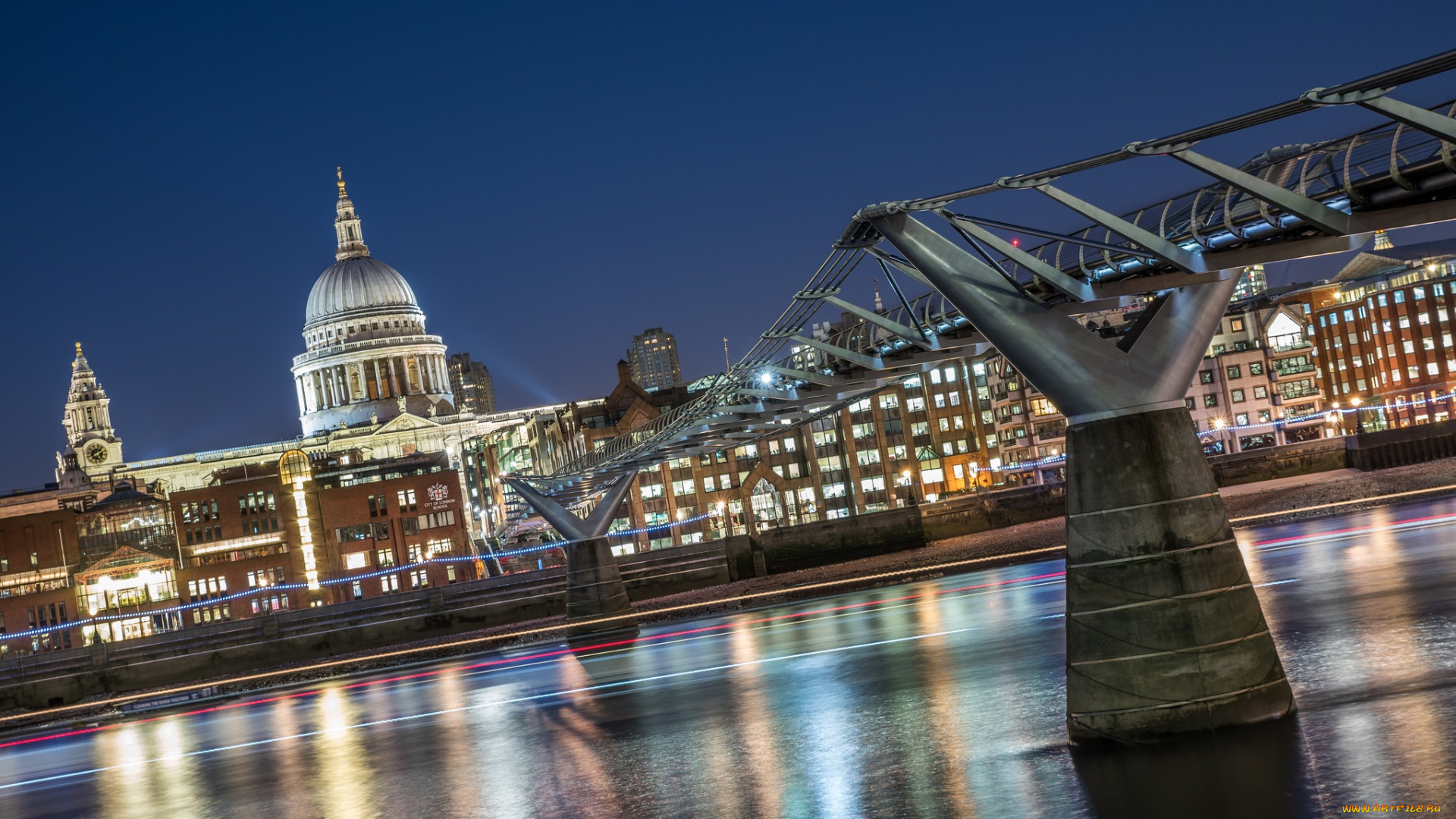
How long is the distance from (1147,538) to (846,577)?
47.6m

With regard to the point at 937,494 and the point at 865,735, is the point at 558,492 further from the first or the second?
the point at 937,494

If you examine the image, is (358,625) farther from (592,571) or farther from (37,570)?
(37,570)

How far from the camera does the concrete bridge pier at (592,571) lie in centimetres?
5294

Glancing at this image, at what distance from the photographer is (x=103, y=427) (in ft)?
643

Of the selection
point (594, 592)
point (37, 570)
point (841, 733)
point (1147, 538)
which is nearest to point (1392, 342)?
point (594, 592)

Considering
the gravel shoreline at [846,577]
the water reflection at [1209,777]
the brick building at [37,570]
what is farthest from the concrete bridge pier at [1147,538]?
the brick building at [37,570]

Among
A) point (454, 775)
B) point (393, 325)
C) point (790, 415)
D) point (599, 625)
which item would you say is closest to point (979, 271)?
point (454, 775)

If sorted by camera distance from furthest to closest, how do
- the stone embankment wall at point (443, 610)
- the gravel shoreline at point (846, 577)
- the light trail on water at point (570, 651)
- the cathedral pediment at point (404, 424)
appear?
1. the cathedral pediment at point (404, 424)
2. the stone embankment wall at point (443, 610)
3. the gravel shoreline at point (846, 577)
4. the light trail on water at point (570, 651)

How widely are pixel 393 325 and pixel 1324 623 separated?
178m

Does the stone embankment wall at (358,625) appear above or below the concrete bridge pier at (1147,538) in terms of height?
below

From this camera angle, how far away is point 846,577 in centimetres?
6291

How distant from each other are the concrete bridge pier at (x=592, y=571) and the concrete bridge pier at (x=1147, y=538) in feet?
122

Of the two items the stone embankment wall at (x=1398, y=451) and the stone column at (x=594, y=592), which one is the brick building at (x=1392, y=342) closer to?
the stone embankment wall at (x=1398, y=451)

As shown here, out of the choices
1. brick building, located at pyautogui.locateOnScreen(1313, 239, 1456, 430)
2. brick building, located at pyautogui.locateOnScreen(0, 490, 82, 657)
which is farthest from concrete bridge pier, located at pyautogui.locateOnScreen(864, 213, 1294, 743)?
brick building, located at pyautogui.locateOnScreen(1313, 239, 1456, 430)
